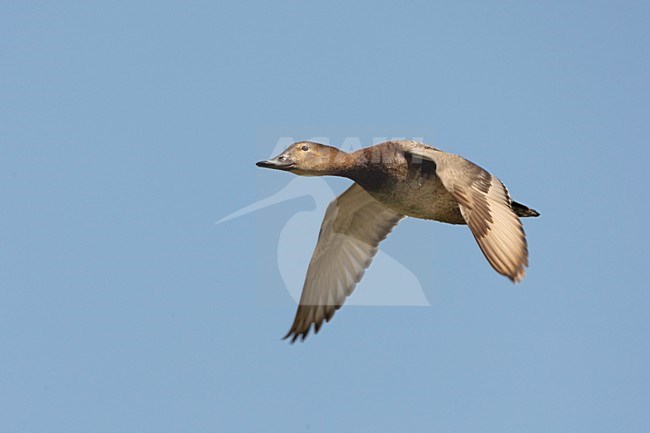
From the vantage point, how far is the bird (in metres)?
10.1

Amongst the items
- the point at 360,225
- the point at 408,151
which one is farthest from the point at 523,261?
the point at 360,225

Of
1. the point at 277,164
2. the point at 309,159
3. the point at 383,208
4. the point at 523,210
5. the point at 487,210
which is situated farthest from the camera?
the point at 383,208

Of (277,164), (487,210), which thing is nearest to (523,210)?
(487,210)

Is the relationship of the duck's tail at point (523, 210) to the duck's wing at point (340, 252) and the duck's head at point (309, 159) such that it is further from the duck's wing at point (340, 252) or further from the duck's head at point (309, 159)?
the duck's head at point (309, 159)

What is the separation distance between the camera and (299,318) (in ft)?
42.8

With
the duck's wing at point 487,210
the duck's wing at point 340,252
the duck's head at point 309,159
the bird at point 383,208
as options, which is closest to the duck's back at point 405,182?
the bird at point 383,208

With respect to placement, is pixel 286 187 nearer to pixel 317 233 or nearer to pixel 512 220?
pixel 317 233

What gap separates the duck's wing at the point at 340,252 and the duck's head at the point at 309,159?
136 cm

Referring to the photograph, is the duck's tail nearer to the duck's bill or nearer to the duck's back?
the duck's back

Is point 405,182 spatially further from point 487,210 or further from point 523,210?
point 523,210

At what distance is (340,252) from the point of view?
1331cm

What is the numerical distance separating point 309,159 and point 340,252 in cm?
222

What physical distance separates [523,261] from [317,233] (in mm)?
4442

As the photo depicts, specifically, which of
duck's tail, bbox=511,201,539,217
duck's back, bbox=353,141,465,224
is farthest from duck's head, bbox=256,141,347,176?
duck's tail, bbox=511,201,539,217
